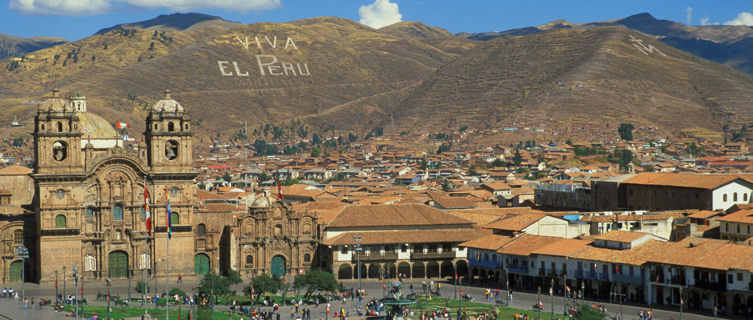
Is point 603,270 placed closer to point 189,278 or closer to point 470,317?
point 470,317

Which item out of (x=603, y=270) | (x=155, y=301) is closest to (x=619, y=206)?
(x=603, y=270)

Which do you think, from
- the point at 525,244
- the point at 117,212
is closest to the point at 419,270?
the point at 525,244

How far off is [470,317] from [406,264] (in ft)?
95.7

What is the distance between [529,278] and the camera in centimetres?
9625

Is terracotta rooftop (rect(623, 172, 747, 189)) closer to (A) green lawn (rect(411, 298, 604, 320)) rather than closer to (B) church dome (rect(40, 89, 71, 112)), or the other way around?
(A) green lawn (rect(411, 298, 604, 320))

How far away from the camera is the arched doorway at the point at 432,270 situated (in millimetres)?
106062

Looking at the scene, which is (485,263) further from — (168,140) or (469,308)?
(168,140)

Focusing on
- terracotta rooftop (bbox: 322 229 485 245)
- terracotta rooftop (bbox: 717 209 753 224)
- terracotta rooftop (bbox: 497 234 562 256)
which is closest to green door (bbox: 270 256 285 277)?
terracotta rooftop (bbox: 322 229 485 245)

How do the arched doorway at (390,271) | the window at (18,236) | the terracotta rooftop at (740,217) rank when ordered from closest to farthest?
the terracotta rooftop at (740,217) < the window at (18,236) < the arched doorway at (390,271)

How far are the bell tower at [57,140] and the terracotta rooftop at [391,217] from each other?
23.8 m

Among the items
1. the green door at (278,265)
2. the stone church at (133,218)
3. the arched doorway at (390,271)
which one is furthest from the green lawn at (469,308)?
the stone church at (133,218)

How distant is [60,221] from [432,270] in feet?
109

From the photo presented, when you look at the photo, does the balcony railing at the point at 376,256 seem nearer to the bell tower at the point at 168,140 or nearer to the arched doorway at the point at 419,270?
the arched doorway at the point at 419,270

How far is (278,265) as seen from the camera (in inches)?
4227
